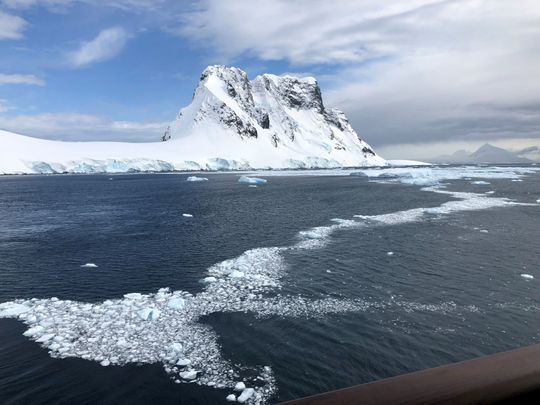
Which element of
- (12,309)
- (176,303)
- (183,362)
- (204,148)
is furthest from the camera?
(204,148)

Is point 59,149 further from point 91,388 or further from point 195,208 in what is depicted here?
point 91,388

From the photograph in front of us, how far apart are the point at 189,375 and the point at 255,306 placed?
436 cm

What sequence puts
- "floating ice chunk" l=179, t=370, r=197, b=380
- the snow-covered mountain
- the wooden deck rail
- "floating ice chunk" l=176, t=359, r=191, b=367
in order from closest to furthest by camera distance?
the wooden deck rail
"floating ice chunk" l=179, t=370, r=197, b=380
"floating ice chunk" l=176, t=359, r=191, b=367
the snow-covered mountain

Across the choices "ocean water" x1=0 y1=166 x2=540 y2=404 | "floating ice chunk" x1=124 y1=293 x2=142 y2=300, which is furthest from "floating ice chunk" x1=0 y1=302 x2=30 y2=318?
"floating ice chunk" x1=124 y1=293 x2=142 y2=300

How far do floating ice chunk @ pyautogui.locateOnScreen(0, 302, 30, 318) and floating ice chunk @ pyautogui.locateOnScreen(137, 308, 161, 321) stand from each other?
388cm

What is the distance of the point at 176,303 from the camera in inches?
538

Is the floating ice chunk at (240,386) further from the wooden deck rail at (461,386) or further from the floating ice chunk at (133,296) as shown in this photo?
the wooden deck rail at (461,386)

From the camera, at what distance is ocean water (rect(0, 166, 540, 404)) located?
31.7 ft

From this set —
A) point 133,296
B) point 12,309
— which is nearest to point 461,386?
point 133,296

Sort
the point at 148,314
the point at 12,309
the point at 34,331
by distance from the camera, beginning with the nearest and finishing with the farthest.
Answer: the point at 34,331 → the point at 148,314 → the point at 12,309

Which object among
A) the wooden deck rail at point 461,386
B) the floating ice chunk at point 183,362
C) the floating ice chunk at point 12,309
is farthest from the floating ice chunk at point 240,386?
the wooden deck rail at point 461,386

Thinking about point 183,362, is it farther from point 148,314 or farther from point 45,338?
point 45,338

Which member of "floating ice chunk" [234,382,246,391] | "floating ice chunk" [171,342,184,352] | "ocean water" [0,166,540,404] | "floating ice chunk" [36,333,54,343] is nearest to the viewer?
"floating ice chunk" [234,382,246,391]

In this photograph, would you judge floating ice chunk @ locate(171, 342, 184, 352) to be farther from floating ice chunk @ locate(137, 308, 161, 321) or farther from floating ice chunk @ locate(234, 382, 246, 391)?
floating ice chunk @ locate(234, 382, 246, 391)
